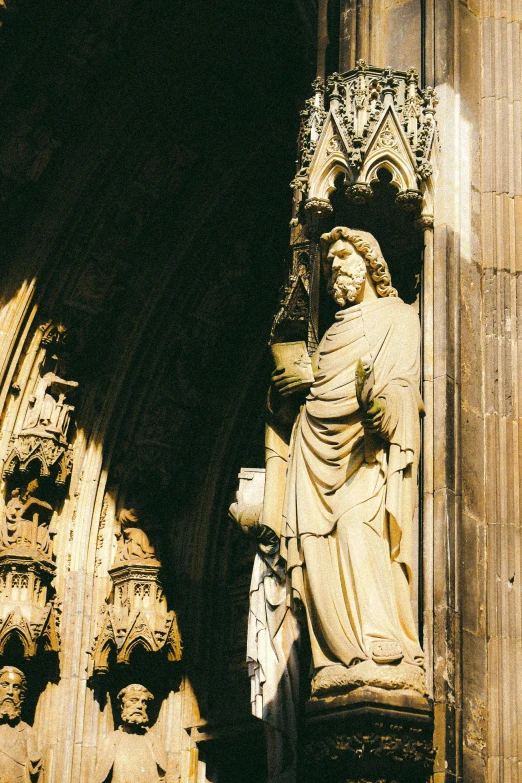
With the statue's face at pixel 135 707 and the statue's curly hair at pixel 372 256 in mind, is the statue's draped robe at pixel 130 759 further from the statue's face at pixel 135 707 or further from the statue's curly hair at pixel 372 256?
the statue's curly hair at pixel 372 256

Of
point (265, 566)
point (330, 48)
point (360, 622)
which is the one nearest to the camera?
point (360, 622)

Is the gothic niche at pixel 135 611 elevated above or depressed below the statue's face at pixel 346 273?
below

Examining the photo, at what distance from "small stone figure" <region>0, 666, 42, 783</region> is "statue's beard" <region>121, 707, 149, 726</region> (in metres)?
0.65

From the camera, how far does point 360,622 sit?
8414mm

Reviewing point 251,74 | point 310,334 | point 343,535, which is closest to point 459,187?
point 310,334

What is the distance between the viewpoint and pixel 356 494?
28.8 feet

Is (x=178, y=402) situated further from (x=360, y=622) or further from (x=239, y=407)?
(x=360, y=622)

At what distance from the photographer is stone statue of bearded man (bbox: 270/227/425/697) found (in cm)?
841

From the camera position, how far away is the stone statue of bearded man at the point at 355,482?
8.41 metres

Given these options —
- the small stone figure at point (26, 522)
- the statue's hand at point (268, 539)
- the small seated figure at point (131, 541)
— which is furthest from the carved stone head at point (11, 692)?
the statue's hand at point (268, 539)

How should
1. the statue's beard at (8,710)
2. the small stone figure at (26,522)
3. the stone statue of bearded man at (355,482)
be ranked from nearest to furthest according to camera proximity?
the stone statue of bearded man at (355,482), the statue's beard at (8,710), the small stone figure at (26,522)

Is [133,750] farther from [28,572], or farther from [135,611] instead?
[28,572]

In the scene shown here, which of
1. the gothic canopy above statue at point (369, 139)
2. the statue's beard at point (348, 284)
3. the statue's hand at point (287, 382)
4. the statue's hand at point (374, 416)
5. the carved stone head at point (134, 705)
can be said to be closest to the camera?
the statue's hand at point (374, 416)

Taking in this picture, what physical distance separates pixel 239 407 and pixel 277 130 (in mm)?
2100
